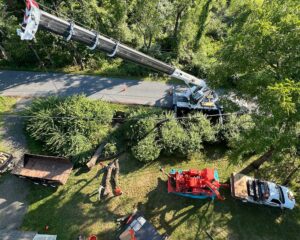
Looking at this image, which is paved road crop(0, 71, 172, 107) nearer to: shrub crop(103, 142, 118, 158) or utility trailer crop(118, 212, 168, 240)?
shrub crop(103, 142, 118, 158)

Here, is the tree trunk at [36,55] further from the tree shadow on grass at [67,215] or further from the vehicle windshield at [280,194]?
the vehicle windshield at [280,194]

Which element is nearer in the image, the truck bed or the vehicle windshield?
the vehicle windshield

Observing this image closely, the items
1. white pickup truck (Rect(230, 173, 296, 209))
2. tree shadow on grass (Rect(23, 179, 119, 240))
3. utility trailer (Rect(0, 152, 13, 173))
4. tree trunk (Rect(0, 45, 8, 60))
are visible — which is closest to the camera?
tree shadow on grass (Rect(23, 179, 119, 240))

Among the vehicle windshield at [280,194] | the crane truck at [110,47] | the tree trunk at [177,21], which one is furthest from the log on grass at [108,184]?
the tree trunk at [177,21]

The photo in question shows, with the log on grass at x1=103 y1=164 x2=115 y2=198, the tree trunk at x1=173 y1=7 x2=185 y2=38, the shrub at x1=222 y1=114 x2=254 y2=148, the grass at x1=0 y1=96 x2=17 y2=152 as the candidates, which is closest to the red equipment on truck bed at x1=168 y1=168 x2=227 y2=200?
the shrub at x1=222 y1=114 x2=254 y2=148

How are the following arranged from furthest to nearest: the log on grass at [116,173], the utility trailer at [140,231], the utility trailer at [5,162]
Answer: the log on grass at [116,173] → the utility trailer at [5,162] → the utility trailer at [140,231]

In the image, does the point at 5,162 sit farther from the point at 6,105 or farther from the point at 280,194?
the point at 280,194

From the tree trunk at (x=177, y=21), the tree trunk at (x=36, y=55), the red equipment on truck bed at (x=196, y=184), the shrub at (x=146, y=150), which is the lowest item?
the red equipment on truck bed at (x=196, y=184)
